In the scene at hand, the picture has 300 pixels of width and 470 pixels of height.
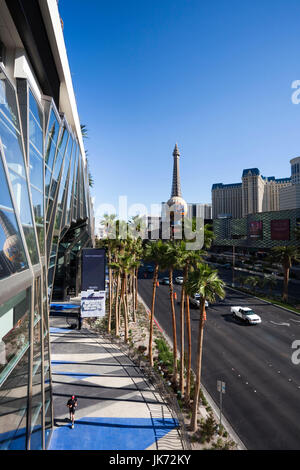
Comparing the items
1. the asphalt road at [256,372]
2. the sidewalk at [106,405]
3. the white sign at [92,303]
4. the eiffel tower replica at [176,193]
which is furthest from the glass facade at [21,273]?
the eiffel tower replica at [176,193]

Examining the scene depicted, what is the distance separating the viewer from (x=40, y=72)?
37.3ft

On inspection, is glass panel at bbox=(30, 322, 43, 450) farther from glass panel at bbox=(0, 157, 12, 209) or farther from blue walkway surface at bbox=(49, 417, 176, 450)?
glass panel at bbox=(0, 157, 12, 209)

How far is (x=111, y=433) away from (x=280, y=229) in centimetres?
7178

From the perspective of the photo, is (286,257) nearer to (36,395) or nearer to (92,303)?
(92,303)

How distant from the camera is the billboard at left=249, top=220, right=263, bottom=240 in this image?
7575cm

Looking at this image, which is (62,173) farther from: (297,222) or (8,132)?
(297,222)

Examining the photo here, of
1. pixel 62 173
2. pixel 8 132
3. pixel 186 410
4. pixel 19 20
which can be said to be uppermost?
pixel 19 20

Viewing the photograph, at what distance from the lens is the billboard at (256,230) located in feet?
249

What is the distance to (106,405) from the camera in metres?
12.6

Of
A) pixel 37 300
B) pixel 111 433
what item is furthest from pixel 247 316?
pixel 37 300

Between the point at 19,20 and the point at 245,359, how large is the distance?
22.9m

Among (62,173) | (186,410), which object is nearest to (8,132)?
(62,173)

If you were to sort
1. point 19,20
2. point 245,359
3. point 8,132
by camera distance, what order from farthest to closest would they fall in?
point 245,359 → point 19,20 → point 8,132

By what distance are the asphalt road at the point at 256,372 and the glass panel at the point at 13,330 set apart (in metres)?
10.6
